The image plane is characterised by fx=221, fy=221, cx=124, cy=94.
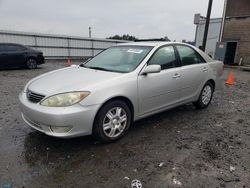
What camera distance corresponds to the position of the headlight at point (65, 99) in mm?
2881

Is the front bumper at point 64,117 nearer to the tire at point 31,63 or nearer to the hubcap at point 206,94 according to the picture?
the hubcap at point 206,94

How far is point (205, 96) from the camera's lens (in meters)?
5.04

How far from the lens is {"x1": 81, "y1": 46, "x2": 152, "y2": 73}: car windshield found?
3.68 m

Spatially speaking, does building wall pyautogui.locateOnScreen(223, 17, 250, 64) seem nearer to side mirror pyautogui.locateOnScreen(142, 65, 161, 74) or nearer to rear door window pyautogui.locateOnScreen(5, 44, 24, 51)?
rear door window pyautogui.locateOnScreen(5, 44, 24, 51)

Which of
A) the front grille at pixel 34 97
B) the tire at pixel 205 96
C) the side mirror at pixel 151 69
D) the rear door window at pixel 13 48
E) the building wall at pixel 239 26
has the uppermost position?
the building wall at pixel 239 26

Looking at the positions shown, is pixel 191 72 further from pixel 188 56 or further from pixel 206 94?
pixel 206 94

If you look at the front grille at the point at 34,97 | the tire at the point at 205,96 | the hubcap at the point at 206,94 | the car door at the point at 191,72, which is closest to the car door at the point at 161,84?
the car door at the point at 191,72

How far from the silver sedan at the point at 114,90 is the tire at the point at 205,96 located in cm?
13

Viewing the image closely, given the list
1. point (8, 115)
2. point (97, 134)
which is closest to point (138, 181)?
point (97, 134)

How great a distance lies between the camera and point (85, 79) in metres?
3.25

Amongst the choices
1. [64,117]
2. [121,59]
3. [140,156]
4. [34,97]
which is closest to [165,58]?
[121,59]

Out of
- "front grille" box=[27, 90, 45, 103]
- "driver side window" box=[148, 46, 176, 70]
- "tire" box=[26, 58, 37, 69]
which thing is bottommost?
"tire" box=[26, 58, 37, 69]

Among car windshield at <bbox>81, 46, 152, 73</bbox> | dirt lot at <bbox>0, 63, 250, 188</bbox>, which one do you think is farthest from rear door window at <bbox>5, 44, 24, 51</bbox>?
car windshield at <bbox>81, 46, 152, 73</bbox>

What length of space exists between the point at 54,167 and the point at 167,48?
282 cm
